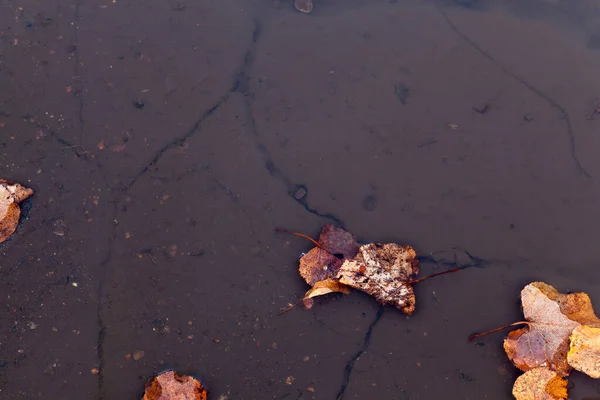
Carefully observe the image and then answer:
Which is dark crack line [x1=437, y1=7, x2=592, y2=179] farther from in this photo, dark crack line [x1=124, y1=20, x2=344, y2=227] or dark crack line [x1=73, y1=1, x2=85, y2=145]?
dark crack line [x1=73, y1=1, x2=85, y2=145]

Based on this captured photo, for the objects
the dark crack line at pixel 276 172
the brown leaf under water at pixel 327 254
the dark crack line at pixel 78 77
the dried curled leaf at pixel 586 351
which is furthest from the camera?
the dark crack line at pixel 78 77

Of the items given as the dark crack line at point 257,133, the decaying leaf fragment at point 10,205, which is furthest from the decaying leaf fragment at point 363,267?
the decaying leaf fragment at point 10,205

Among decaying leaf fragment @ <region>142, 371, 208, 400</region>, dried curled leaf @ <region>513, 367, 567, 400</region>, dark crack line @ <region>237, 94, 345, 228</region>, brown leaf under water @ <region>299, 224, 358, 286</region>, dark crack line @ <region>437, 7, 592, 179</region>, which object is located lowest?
decaying leaf fragment @ <region>142, 371, 208, 400</region>

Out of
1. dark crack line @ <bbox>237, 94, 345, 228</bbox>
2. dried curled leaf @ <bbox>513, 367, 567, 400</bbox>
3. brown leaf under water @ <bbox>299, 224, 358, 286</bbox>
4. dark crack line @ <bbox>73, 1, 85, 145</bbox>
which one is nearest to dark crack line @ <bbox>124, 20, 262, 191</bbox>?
dark crack line @ <bbox>237, 94, 345, 228</bbox>

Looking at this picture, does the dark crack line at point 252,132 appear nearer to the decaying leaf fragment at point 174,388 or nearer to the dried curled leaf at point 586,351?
the decaying leaf fragment at point 174,388

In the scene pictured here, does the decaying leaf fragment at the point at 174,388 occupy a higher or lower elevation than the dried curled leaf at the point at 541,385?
lower

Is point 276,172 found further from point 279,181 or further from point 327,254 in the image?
point 327,254

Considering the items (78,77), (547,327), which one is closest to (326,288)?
Result: (547,327)

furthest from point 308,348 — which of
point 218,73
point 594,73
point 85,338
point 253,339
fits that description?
point 594,73
